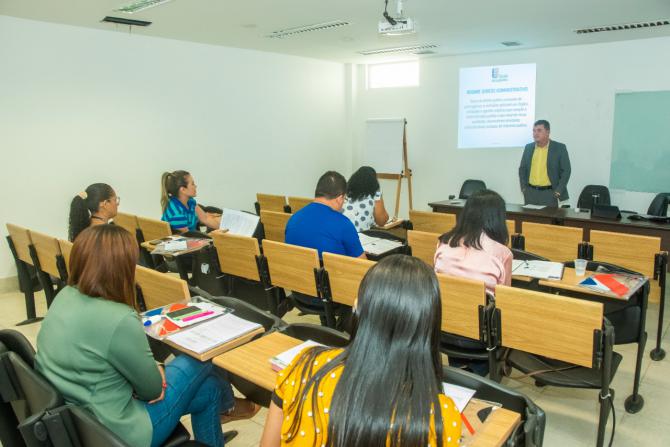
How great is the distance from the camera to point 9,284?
17.0ft

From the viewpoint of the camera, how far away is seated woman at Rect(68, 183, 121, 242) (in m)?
3.62

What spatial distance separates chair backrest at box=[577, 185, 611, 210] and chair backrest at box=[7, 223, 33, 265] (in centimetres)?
625

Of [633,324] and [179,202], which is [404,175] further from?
[633,324]

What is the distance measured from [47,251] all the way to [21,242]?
545 mm

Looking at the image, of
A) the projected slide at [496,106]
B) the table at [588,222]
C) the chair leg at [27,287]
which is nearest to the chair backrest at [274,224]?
the chair leg at [27,287]

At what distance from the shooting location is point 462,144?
26.0 ft

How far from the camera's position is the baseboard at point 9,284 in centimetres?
515

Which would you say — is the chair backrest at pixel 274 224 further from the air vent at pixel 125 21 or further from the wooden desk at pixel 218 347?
the wooden desk at pixel 218 347

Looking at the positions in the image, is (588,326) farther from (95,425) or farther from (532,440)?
(95,425)

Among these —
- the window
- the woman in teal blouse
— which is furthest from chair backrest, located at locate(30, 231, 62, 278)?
the window

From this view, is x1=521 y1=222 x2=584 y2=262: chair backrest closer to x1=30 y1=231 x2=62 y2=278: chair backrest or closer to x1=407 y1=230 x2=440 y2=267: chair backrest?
x1=407 y1=230 x2=440 y2=267: chair backrest

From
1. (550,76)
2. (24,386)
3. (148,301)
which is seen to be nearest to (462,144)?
(550,76)

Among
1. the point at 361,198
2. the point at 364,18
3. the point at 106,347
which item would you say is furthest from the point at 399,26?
the point at 106,347

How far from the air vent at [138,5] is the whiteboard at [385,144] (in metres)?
4.75
